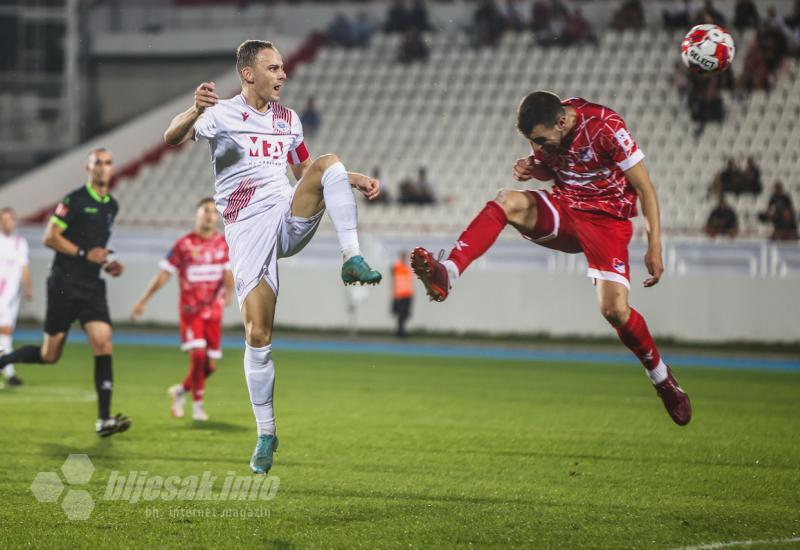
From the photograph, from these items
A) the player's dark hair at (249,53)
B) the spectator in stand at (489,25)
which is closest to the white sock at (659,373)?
the player's dark hair at (249,53)

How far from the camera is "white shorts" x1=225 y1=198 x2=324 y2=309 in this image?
23.1 ft

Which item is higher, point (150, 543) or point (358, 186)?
point (358, 186)

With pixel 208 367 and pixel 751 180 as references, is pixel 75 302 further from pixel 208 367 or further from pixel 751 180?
pixel 751 180

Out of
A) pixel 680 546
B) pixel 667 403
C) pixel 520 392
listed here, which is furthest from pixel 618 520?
pixel 520 392

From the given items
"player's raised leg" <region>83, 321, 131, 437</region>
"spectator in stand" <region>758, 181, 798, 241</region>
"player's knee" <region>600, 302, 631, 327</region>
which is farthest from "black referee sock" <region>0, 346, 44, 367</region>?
"spectator in stand" <region>758, 181, 798, 241</region>

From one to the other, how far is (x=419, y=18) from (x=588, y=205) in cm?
2230

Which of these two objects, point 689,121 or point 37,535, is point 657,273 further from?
point 689,121

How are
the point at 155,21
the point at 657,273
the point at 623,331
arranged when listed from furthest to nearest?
the point at 155,21 → the point at 623,331 → the point at 657,273

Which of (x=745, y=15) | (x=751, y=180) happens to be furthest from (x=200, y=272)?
(x=745, y=15)

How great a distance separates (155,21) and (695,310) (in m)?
17.7

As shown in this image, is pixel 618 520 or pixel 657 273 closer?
pixel 618 520

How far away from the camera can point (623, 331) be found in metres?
7.69

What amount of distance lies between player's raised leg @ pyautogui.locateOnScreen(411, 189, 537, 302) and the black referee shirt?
4.26 metres

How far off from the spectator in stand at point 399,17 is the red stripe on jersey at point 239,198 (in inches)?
891
